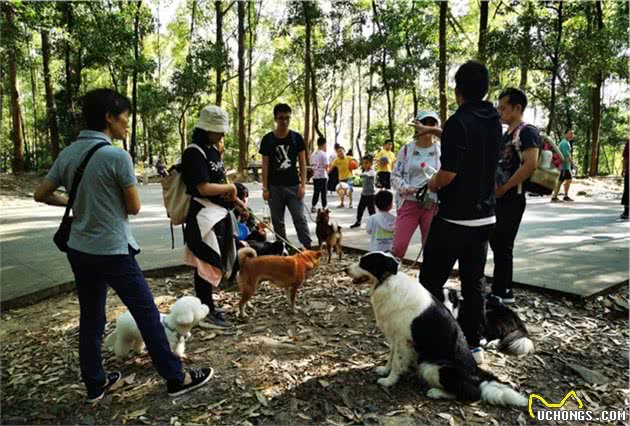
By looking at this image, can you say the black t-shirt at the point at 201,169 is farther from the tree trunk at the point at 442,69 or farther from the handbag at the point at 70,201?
the tree trunk at the point at 442,69

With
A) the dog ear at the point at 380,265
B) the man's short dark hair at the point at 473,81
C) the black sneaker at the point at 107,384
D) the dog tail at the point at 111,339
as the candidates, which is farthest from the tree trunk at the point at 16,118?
the man's short dark hair at the point at 473,81

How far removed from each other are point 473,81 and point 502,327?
86.4 inches

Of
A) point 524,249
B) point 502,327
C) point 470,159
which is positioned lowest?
point 502,327

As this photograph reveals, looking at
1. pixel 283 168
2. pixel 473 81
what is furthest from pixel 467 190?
pixel 283 168

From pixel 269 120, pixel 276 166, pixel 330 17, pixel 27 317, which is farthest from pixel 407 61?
pixel 269 120

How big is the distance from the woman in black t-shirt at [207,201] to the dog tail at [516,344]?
2.57 m

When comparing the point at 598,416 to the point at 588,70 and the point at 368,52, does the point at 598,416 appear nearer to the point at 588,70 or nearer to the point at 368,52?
the point at 588,70

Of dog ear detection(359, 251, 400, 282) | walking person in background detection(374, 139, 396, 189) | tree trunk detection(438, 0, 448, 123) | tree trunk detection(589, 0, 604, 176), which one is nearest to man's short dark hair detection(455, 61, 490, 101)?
dog ear detection(359, 251, 400, 282)

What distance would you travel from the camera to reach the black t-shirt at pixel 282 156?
532cm

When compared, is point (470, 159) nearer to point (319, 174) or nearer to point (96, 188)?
point (96, 188)

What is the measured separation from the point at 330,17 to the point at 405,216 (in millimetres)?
22148

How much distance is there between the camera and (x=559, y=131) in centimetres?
3234

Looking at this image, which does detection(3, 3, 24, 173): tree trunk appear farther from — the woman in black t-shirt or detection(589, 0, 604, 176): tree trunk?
detection(589, 0, 604, 176): tree trunk

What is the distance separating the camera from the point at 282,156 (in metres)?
5.32
